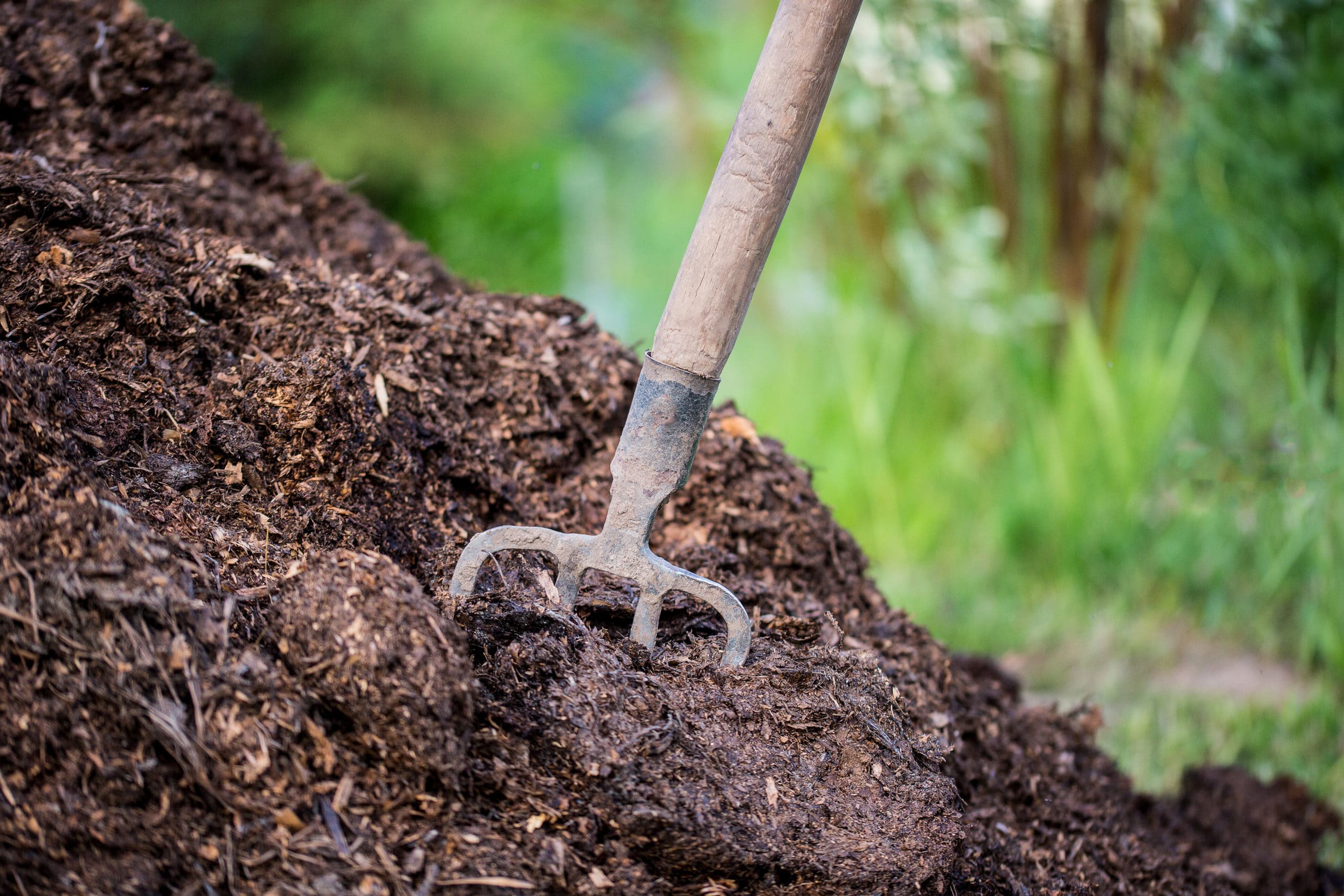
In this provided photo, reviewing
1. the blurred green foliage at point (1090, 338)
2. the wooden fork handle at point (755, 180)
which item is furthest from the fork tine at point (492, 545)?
the blurred green foliage at point (1090, 338)

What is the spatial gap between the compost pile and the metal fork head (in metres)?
0.05

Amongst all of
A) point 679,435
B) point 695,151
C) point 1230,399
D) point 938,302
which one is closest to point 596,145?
point 695,151

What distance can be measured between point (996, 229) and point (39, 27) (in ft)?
12.5

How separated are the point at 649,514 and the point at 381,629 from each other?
15.8 inches

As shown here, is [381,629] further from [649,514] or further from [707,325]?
[707,325]

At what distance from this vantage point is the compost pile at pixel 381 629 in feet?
3.20

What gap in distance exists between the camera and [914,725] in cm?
140

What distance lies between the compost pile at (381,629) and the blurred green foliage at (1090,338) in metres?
1.23

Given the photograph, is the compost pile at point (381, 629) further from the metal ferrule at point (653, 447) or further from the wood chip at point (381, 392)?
the metal ferrule at point (653, 447)

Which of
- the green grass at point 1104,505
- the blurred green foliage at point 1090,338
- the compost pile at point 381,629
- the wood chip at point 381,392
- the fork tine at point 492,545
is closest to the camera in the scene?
the compost pile at point 381,629

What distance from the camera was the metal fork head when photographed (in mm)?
1300

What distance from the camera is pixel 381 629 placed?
1.04m

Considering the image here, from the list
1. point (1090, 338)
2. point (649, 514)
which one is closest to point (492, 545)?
point (649, 514)

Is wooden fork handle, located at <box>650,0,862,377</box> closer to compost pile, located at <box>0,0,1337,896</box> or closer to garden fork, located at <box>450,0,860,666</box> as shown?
garden fork, located at <box>450,0,860,666</box>
